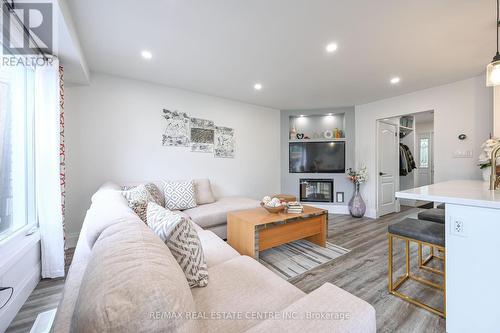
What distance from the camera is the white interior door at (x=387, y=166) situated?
4.02 m

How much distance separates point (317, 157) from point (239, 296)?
12.8 feet

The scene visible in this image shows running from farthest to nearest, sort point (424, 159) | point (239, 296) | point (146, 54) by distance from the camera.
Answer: point (424, 159) < point (146, 54) < point (239, 296)

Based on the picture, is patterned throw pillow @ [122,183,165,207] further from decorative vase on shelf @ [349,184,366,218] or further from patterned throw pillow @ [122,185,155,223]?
decorative vase on shelf @ [349,184,366,218]

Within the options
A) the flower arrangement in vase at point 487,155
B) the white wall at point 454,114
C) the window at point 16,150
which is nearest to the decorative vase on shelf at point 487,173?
the flower arrangement in vase at point 487,155

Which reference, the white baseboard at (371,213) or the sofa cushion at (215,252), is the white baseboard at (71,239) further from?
the white baseboard at (371,213)

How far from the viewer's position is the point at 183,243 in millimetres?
976

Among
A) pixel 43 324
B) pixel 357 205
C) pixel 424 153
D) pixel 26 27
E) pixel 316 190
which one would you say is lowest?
pixel 43 324

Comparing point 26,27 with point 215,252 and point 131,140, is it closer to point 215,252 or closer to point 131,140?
point 131,140

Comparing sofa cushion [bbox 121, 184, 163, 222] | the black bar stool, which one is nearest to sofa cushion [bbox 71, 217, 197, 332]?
sofa cushion [bbox 121, 184, 163, 222]

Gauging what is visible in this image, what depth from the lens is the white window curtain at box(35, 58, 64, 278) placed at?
1.85 meters

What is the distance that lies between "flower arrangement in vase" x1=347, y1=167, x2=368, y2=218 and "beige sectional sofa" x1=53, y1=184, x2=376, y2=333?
3.45 m

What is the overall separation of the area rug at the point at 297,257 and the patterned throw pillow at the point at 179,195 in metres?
1.25

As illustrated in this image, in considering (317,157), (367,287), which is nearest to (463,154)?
(317,157)

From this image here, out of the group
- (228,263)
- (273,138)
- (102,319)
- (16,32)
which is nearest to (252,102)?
(273,138)
